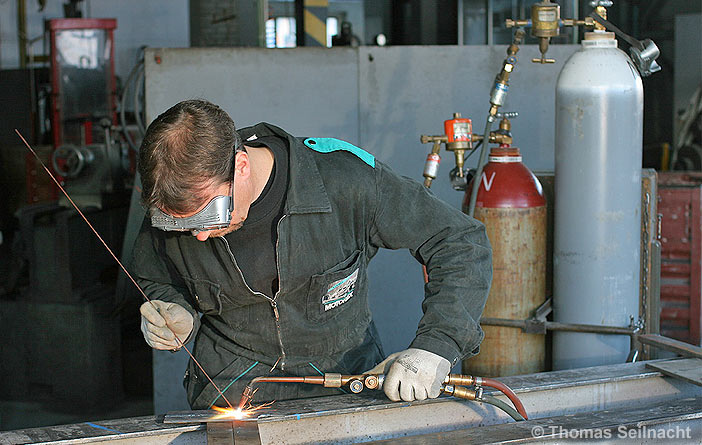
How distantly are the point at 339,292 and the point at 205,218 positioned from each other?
A: 410 mm

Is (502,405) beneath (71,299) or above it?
above

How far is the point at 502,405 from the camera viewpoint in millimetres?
1504

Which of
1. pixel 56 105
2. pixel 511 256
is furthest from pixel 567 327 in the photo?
pixel 56 105

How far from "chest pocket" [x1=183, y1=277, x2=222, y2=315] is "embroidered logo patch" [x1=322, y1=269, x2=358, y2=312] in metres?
0.23

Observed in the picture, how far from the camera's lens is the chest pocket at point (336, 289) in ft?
5.40

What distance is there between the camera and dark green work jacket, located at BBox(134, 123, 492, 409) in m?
1.60

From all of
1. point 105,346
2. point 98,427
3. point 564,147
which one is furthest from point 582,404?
point 105,346

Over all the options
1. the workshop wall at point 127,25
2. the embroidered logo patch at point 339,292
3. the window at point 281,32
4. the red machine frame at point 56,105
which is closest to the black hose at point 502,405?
Answer: the embroidered logo patch at point 339,292

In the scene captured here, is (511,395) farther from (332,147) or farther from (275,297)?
(332,147)

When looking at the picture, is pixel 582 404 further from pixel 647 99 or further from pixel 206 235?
pixel 647 99

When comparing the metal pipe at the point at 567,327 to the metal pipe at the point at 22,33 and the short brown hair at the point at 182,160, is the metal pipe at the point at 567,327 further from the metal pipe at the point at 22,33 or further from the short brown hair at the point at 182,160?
the metal pipe at the point at 22,33

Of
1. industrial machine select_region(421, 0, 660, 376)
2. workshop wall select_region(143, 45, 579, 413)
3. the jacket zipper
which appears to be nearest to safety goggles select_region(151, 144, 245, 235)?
the jacket zipper

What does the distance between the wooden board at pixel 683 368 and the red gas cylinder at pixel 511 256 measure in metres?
0.52

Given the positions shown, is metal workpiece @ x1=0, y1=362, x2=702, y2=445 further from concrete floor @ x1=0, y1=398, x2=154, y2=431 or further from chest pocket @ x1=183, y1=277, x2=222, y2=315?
concrete floor @ x1=0, y1=398, x2=154, y2=431
